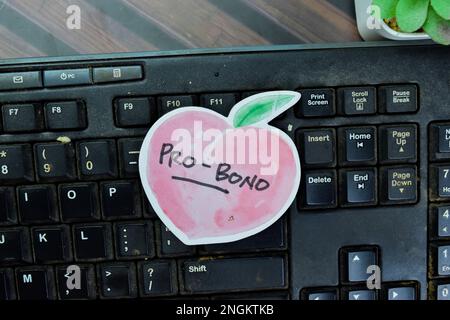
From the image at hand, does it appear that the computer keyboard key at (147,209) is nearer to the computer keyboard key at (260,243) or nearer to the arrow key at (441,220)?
the computer keyboard key at (260,243)

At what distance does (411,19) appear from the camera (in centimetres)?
37

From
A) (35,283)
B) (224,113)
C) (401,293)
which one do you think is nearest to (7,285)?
(35,283)

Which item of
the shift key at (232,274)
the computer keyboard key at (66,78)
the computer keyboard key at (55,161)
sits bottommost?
the shift key at (232,274)

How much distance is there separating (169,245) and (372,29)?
25 cm

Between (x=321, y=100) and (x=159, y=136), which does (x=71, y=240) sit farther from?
(x=321, y=100)

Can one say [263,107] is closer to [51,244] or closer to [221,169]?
[221,169]

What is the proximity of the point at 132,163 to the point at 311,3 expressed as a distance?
20 cm

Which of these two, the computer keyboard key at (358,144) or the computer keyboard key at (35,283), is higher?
the computer keyboard key at (358,144)

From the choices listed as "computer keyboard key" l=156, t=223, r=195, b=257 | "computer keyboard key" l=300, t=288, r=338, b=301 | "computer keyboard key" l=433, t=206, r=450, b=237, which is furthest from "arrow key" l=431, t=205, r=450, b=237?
"computer keyboard key" l=156, t=223, r=195, b=257

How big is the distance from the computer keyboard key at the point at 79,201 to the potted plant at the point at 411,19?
0.87 ft

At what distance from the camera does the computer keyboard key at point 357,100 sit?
39 cm

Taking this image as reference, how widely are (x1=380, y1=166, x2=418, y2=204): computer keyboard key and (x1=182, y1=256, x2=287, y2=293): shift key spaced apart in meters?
0.10

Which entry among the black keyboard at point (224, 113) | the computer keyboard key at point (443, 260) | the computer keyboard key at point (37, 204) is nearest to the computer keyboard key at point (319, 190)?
the black keyboard at point (224, 113)
